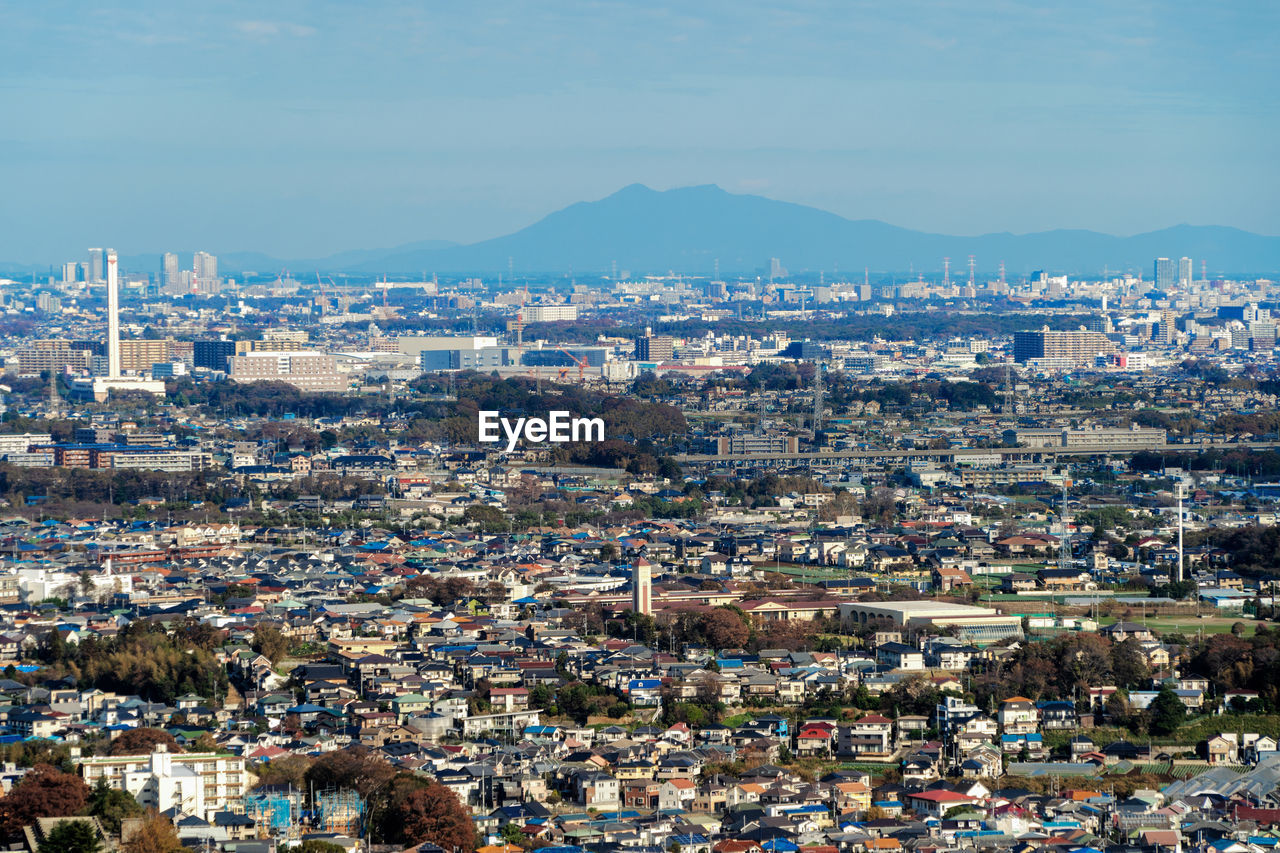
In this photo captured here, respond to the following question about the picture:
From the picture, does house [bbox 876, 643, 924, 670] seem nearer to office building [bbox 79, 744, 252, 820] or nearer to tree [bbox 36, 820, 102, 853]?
office building [bbox 79, 744, 252, 820]

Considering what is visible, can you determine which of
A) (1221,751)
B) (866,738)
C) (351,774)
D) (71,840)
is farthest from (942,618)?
(71,840)

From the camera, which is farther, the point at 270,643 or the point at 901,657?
the point at 270,643

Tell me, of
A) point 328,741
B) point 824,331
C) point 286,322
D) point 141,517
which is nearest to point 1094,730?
point 328,741

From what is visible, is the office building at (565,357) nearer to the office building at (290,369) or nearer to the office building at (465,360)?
the office building at (465,360)

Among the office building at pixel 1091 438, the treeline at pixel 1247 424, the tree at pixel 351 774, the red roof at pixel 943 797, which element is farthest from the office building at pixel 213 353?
the red roof at pixel 943 797

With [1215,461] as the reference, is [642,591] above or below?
below

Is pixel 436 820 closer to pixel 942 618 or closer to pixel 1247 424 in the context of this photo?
pixel 942 618

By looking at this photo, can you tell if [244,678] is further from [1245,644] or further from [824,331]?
[824,331]
